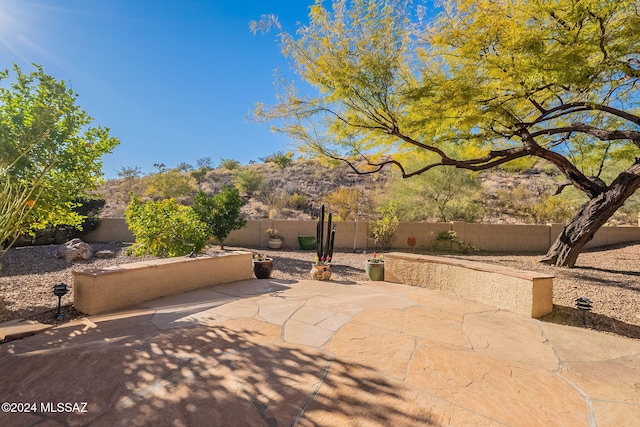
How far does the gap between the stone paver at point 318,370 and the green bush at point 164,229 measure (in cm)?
251

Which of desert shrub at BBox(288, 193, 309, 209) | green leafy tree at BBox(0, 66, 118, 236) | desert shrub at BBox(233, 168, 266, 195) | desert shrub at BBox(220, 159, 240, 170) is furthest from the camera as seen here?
desert shrub at BBox(220, 159, 240, 170)

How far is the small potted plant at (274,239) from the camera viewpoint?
1184 centimetres

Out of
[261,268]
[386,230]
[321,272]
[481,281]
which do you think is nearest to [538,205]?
[386,230]

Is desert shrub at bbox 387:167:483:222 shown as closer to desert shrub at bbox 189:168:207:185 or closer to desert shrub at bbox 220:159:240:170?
desert shrub at bbox 189:168:207:185

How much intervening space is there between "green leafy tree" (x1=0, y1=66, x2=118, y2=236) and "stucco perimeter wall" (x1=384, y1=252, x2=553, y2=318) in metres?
5.03

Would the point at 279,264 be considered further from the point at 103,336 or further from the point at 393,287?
the point at 103,336

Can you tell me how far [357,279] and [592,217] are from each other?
20.0 ft

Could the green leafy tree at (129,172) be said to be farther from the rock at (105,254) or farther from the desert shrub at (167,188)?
the rock at (105,254)

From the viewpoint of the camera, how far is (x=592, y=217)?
24.1 feet

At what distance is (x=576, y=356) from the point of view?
8.24 ft

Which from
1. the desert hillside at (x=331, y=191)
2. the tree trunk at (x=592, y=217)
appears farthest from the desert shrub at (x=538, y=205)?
the tree trunk at (x=592, y=217)

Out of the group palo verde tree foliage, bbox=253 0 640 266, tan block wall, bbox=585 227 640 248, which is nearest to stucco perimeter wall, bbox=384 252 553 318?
palo verde tree foliage, bbox=253 0 640 266

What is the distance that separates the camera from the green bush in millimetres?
5602

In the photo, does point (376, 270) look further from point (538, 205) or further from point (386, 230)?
point (538, 205)
